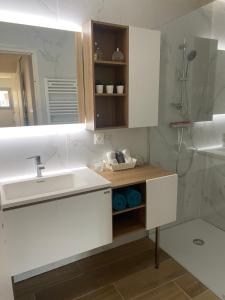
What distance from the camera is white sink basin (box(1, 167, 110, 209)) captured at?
58.5 inches

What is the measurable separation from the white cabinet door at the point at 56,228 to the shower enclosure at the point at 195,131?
98 cm

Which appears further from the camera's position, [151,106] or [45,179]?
[151,106]

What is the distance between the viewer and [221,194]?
2.65 metres

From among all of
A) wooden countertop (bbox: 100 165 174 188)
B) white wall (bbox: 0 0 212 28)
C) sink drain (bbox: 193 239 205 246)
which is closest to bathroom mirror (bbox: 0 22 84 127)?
white wall (bbox: 0 0 212 28)

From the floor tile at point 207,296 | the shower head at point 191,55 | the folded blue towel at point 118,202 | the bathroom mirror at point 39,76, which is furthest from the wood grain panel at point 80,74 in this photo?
the floor tile at point 207,296

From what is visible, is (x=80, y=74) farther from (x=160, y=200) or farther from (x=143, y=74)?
(x=160, y=200)

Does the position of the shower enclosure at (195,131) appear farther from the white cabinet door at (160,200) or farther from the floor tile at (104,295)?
the floor tile at (104,295)

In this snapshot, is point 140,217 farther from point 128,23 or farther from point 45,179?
point 128,23

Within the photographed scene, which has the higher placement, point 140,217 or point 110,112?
point 110,112

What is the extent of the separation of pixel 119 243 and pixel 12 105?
5.57 feet

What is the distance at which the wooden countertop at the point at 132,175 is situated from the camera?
1750mm

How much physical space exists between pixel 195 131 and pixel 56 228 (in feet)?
6.22

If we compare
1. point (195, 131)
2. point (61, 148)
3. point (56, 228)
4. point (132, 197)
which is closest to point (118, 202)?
point (132, 197)

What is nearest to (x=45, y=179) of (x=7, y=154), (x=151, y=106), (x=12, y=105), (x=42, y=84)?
(x=7, y=154)
